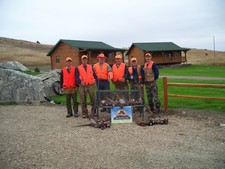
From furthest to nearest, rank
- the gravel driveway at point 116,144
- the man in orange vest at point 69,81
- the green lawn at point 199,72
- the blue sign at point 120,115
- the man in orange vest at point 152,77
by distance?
the green lawn at point 199,72
the man in orange vest at point 69,81
the man in orange vest at point 152,77
the blue sign at point 120,115
the gravel driveway at point 116,144

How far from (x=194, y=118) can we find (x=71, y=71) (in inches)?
182

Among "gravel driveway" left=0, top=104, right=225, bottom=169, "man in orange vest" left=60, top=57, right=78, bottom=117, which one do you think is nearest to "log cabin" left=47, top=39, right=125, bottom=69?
"man in orange vest" left=60, top=57, right=78, bottom=117

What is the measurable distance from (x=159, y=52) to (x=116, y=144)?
4387 cm

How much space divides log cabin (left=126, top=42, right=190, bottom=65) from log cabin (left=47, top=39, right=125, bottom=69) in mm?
5560

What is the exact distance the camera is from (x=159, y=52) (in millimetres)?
48594

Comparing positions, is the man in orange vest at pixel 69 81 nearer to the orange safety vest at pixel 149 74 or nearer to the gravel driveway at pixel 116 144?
the gravel driveway at pixel 116 144

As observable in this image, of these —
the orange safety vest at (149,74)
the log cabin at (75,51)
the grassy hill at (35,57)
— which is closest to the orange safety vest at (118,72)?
the orange safety vest at (149,74)

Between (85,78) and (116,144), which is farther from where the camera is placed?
(85,78)

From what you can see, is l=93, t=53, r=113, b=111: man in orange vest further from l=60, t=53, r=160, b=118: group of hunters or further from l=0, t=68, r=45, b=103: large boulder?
l=0, t=68, r=45, b=103: large boulder

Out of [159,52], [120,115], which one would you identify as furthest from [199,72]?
[120,115]

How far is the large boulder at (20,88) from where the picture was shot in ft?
45.3

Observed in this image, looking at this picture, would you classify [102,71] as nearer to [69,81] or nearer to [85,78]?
[85,78]

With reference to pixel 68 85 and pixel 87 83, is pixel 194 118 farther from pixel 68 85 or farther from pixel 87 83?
pixel 68 85

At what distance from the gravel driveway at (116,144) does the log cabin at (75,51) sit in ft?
100
